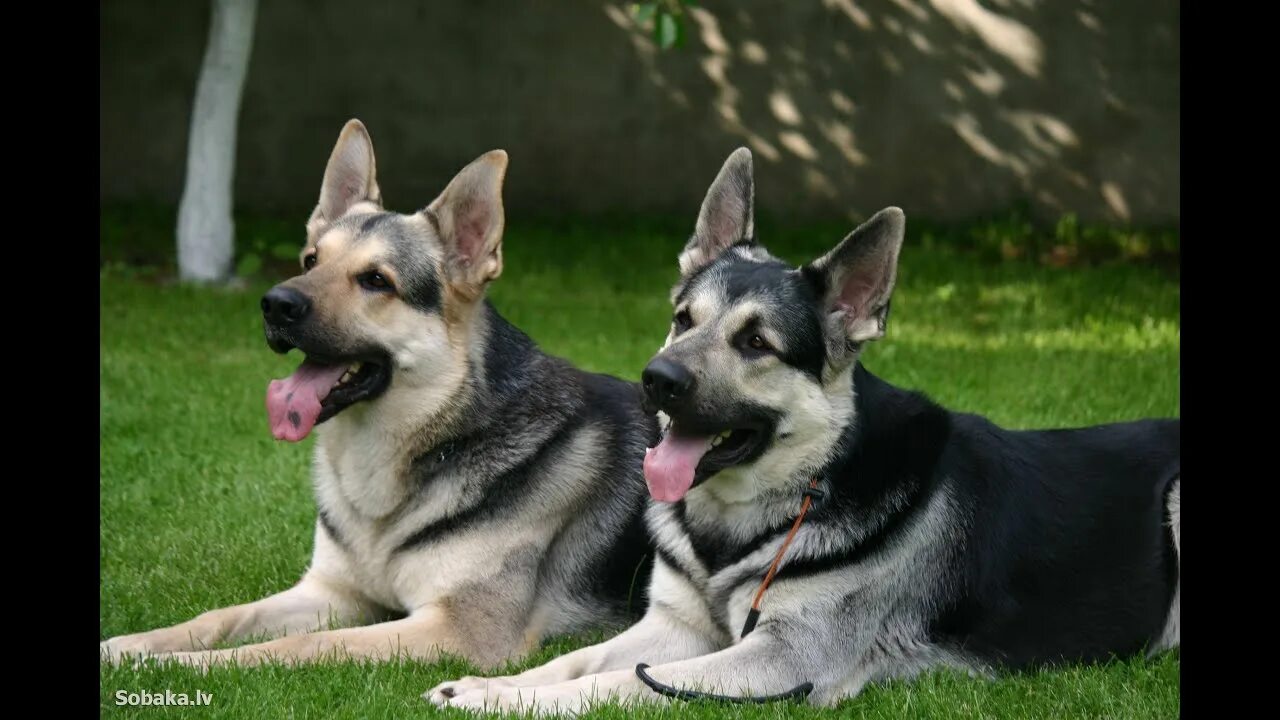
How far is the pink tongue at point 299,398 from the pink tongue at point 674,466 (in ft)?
4.31

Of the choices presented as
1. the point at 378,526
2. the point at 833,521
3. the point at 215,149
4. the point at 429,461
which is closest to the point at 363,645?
the point at 378,526

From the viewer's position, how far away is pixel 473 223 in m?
5.61

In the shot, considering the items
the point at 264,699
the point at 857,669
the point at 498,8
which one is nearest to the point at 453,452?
the point at 264,699

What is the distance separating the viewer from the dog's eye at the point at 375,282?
5309mm

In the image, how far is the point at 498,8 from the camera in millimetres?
15703

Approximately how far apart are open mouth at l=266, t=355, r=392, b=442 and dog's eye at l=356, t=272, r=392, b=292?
0.92 feet

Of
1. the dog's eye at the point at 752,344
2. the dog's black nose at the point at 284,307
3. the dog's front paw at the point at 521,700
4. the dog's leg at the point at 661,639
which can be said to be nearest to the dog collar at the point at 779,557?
the dog's leg at the point at 661,639

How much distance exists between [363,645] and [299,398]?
0.94 m

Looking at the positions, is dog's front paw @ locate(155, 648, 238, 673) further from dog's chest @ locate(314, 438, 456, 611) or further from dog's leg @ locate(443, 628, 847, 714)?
dog's leg @ locate(443, 628, 847, 714)

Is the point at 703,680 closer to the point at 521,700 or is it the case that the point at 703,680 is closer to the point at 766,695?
the point at 766,695

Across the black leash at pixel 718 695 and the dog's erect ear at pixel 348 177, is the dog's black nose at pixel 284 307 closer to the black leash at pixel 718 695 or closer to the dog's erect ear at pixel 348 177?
the dog's erect ear at pixel 348 177

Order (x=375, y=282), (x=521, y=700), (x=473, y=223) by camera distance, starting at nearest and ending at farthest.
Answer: (x=521, y=700)
(x=375, y=282)
(x=473, y=223)

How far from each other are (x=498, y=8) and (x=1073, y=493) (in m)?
11.8
